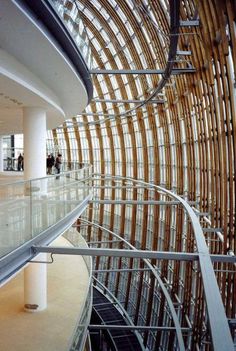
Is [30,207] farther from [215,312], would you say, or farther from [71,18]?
[215,312]

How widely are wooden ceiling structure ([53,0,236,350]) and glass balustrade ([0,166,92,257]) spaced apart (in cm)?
611

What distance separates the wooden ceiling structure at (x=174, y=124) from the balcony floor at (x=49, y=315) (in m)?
4.42

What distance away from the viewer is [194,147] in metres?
25.7

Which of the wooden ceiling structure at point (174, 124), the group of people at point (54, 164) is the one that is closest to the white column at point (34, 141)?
the wooden ceiling structure at point (174, 124)

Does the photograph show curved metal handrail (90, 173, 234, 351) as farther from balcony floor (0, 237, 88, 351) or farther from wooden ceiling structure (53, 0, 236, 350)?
wooden ceiling structure (53, 0, 236, 350)

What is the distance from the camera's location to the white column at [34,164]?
14312 mm

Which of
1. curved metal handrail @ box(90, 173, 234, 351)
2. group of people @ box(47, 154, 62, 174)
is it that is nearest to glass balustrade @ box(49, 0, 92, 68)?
curved metal handrail @ box(90, 173, 234, 351)

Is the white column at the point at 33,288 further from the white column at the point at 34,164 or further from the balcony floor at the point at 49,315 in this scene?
the balcony floor at the point at 49,315

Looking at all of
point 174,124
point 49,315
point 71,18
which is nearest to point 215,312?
point 71,18

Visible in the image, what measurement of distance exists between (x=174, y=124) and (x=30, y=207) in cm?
2016

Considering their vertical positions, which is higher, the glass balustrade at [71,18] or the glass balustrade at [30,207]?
the glass balustrade at [71,18]

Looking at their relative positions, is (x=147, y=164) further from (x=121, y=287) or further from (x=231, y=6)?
(x=231, y=6)

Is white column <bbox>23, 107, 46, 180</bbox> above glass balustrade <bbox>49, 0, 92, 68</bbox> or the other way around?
the other way around

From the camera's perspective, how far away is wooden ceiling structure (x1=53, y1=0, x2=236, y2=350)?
54.9 ft
